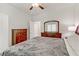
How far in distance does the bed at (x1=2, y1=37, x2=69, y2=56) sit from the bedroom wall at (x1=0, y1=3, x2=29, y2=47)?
0.25 ft

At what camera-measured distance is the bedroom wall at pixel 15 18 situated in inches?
31.3

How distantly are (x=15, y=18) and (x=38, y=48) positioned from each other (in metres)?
0.30

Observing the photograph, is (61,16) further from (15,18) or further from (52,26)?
(15,18)

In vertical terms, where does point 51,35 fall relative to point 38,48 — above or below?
above

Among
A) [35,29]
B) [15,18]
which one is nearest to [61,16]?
[35,29]

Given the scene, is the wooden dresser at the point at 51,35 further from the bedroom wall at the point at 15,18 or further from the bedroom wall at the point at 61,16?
the bedroom wall at the point at 15,18

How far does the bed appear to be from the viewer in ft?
2.69

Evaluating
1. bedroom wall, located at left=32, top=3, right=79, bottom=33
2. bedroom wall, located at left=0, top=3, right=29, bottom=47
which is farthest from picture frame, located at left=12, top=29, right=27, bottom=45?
bedroom wall, located at left=32, top=3, right=79, bottom=33

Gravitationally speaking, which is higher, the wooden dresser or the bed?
the wooden dresser

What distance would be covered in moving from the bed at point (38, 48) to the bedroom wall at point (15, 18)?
0.25ft

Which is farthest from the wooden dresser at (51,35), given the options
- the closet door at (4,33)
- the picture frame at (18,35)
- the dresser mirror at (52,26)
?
the closet door at (4,33)

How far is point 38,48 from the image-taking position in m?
0.90

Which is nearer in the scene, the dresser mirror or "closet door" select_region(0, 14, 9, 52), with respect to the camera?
"closet door" select_region(0, 14, 9, 52)

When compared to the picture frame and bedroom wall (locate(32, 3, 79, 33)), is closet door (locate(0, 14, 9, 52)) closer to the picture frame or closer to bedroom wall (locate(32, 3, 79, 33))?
the picture frame
